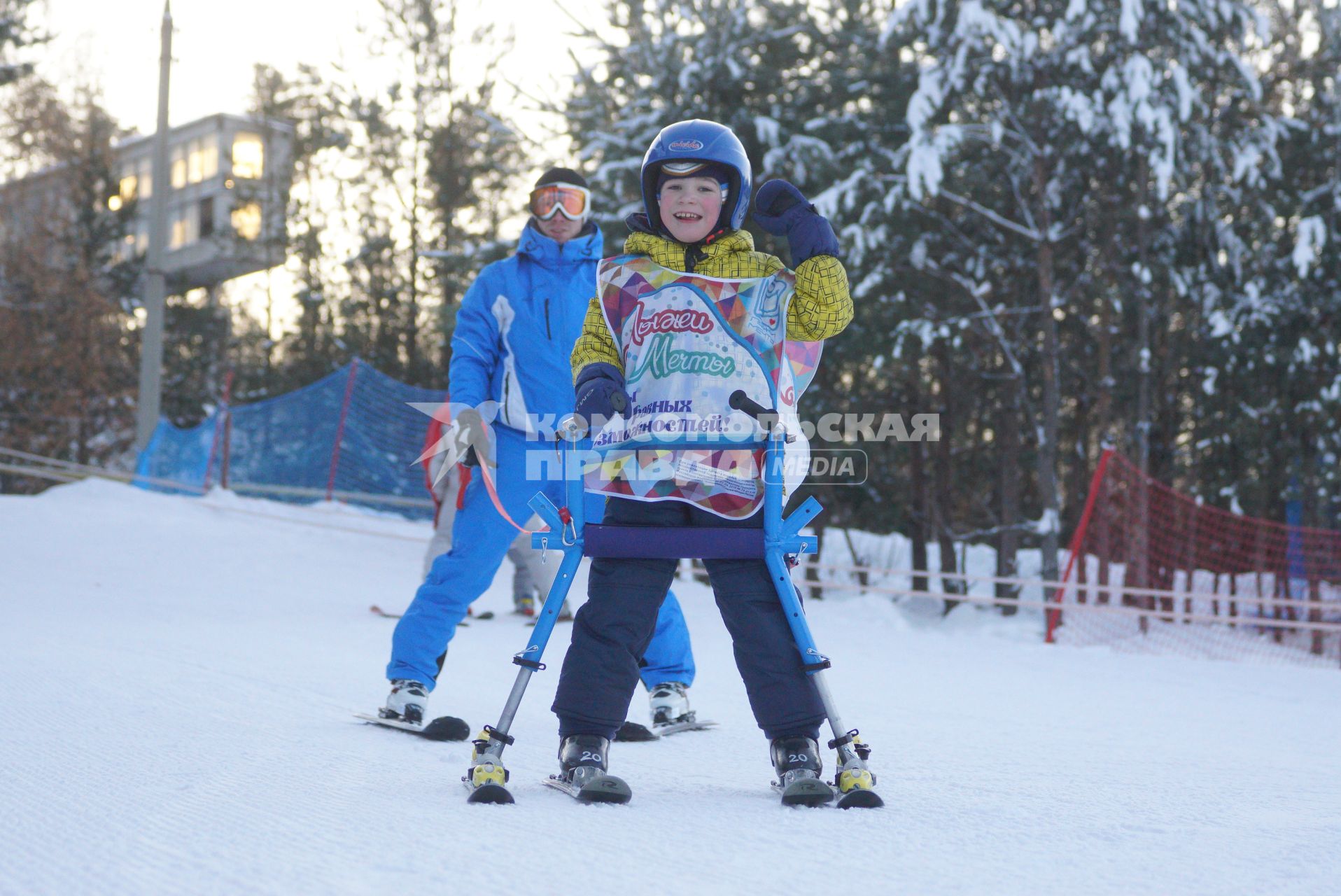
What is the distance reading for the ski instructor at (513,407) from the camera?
12.1ft

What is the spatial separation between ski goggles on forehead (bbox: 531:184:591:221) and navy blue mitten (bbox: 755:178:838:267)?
1256 mm

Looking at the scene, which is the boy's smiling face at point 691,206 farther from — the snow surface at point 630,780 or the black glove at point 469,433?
the snow surface at point 630,780

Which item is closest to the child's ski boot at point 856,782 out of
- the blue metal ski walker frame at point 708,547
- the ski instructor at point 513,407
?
the blue metal ski walker frame at point 708,547

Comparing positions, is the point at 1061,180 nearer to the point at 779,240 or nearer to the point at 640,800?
the point at 779,240

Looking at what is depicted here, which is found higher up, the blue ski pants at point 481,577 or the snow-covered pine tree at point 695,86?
the snow-covered pine tree at point 695,86

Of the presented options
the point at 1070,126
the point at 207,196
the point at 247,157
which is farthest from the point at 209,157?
the point at 1070,126

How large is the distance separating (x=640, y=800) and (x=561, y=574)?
20.7 inches

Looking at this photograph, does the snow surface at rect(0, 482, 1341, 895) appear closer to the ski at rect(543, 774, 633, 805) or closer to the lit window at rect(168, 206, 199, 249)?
the ski at rect(543, 774, 633, 805)

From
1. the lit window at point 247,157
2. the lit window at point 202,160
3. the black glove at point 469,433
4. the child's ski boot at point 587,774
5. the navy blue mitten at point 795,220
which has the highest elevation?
the lit window at point 202,160

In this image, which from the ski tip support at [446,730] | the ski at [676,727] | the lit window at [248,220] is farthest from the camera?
the lit window at [248,220]

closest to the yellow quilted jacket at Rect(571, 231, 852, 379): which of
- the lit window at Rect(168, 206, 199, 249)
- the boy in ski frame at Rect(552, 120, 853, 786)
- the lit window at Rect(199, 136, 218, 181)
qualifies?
the boy in ski frame at Rect(552, 120, 853, 786)

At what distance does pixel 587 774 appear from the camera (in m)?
2.68

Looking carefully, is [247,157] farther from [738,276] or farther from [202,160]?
[202,160]

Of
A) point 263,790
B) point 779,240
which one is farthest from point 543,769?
point 779,240
